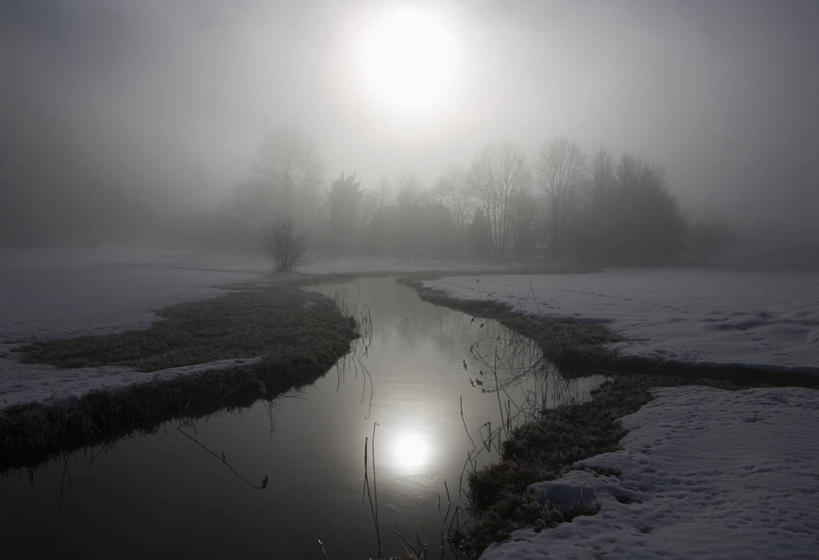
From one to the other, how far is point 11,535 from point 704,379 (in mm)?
12508

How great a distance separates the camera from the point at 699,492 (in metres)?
5.22

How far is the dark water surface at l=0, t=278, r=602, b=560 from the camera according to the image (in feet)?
16.9

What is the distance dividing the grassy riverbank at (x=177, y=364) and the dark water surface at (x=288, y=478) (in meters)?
0.58

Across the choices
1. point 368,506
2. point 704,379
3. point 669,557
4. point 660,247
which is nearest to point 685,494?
point 669,557

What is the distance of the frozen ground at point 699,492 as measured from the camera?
422 cm

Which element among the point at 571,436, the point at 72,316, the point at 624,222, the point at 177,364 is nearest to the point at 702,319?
the point at 571,436

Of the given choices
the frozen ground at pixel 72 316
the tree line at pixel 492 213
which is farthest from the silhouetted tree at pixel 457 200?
the frozen ground at pixel 72 316

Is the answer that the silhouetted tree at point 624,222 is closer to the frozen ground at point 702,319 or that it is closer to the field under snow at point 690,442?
the frozen ground at point 702,319

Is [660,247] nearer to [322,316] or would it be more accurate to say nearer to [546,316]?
[546,316]

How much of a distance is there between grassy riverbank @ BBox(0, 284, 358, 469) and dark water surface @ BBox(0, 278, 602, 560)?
22.9 inches

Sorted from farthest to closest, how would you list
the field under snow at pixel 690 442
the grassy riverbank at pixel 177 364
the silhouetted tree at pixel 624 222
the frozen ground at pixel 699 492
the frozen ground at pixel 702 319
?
1. the silhouetted tree at pixel 624 222
2. the frozen ground at pixel 702 319
3. the grassy riverbank at pixel 177 364
4. the field under snow at pixel 690 442
5. the frozen ground at pixel 699 492

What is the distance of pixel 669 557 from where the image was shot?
4.01m

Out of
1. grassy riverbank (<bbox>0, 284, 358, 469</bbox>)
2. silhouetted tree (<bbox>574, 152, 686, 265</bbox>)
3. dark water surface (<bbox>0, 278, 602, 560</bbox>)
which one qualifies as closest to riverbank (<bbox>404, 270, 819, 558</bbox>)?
dark water surface (<bbox>0, 278, 602, 560</bbox>)

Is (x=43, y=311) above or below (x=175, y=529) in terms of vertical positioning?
above
